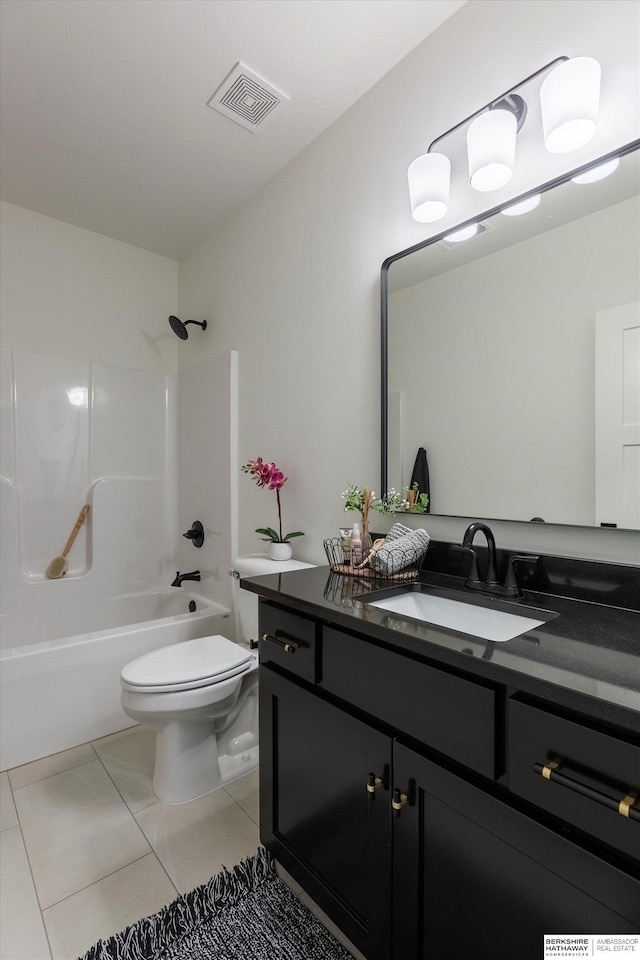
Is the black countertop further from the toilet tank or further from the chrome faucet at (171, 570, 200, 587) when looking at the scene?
the chrome faucet at (171, 570, 200, 587)

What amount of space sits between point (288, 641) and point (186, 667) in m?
0.71

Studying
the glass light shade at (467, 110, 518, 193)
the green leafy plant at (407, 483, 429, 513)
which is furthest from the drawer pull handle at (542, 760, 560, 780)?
the glass light shade at (467, 110, 518, 193)

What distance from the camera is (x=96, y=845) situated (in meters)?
1.56

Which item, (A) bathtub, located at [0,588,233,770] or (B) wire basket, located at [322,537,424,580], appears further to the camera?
(A) bathtub, located at [0,588,233,770]

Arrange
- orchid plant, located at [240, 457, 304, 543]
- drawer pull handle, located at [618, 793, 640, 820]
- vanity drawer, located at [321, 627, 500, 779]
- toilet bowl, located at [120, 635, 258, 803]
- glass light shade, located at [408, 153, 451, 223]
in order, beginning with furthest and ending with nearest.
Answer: orchid plant, located at [240, 457, 304, 543] < toilet bowl, located at [120, 635, 258, 803] < glass light shade, located at [408, 153, 451, 223] < vanity drawer, located at [321, 627, 500, 779] < drawer pull handle, located at [618, 793, 640, 820]

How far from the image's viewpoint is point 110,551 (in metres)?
2.84

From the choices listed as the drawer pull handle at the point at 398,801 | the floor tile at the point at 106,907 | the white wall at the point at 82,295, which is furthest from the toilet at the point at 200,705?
the white wall at the point at 82,295

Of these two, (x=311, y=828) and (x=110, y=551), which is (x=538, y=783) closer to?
(x=311, y=828)

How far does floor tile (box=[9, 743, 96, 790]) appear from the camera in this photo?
189cm

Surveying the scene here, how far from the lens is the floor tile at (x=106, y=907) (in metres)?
1.25

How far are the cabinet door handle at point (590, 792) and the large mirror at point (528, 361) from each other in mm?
632

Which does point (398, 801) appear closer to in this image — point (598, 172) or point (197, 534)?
point (598, 172)

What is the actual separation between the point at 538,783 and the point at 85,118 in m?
2.59

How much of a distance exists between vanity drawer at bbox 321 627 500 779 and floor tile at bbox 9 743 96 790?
1532 millimetres
